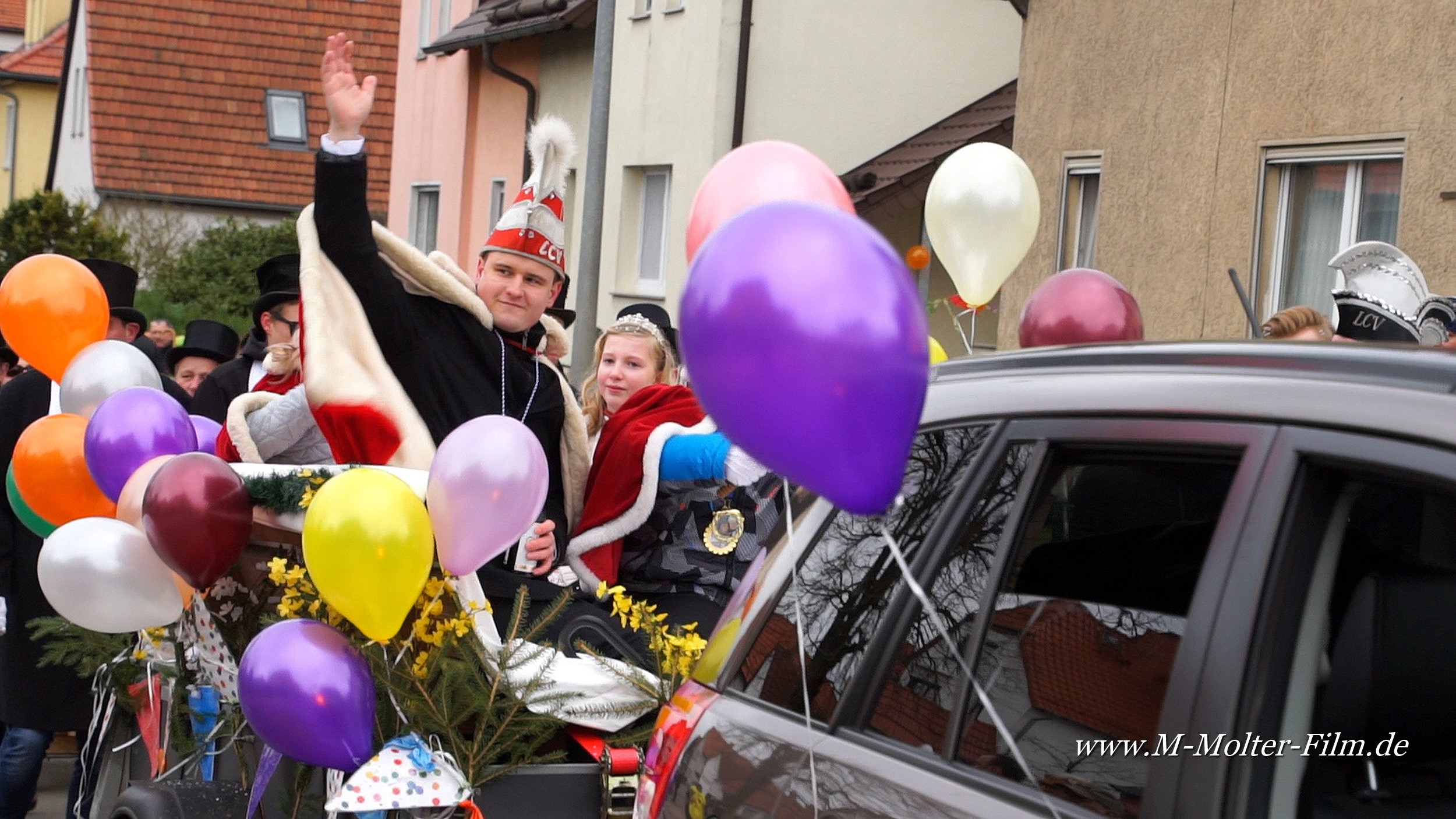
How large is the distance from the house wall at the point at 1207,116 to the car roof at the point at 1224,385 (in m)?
5.85

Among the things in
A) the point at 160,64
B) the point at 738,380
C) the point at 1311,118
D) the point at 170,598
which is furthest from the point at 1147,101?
the point at 160,64

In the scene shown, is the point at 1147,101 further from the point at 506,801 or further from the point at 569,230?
the point at 569,230

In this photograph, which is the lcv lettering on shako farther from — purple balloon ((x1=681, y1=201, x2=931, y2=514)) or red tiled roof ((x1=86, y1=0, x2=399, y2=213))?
red tiled roof ((x1=86, y1=0, x2=399, y2=213))

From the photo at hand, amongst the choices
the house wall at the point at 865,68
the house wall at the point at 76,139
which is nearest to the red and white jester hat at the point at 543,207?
the house wall at the point at 865,68

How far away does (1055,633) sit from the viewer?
2.18m

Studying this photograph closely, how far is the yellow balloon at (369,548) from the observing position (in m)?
3.65

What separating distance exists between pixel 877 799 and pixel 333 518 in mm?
1835

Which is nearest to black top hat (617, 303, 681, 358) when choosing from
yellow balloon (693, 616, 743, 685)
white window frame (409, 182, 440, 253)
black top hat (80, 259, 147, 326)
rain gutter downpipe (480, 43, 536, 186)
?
black top hat (80, 259, 147, 326)

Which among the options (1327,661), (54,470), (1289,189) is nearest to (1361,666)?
(1327,661)

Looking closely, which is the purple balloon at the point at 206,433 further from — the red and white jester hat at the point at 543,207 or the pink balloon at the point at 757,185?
the pink balloon at the point at 757,185

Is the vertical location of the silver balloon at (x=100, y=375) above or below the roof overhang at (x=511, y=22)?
below

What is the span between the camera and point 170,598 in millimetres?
4637

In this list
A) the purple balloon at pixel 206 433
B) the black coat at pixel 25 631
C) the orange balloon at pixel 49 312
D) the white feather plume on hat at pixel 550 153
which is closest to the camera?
the white feather plume on hat at pixel 550 153

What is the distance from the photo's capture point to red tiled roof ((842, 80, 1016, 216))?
15.0m
